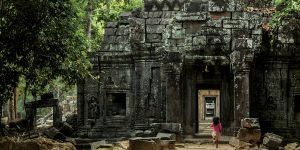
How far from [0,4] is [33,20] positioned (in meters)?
1.14

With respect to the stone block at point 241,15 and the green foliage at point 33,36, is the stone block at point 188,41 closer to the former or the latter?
the stone block at point 241,15

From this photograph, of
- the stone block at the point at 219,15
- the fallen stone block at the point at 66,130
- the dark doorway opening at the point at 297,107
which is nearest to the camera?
the stone block at the point at 219,15

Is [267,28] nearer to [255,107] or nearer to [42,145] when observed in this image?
[255,107]

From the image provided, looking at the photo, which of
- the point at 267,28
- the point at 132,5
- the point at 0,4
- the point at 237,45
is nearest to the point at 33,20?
the point at 0,4

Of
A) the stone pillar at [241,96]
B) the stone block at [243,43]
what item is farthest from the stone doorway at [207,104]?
the stone block at [243,43]

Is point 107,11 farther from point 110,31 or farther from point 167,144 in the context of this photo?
point 167,144

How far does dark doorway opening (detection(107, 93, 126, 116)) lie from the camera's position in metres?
16.3

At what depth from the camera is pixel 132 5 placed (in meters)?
25.4

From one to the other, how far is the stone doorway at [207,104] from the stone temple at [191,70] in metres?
8.74

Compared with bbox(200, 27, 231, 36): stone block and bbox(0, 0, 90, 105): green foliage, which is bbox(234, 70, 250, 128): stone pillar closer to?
bbox(200, 27, 231, 36): stone block

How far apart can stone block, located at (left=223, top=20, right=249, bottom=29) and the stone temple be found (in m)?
0.03

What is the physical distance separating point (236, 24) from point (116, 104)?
19.2 feet

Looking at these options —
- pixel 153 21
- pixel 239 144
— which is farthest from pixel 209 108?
pixel 239 144

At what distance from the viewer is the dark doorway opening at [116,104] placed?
1634 centimetres
